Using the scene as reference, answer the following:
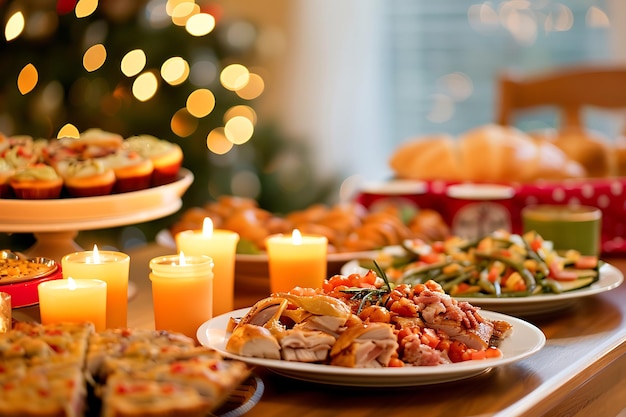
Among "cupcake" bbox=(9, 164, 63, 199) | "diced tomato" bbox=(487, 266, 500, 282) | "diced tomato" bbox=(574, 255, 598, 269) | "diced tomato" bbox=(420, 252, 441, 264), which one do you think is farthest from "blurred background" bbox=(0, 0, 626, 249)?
"diced tomato" bbox=(574, 255, 598, 269)

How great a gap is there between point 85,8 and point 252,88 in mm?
1201

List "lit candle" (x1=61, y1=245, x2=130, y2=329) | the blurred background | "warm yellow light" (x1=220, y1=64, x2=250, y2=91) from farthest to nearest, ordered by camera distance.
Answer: "warm yellow light" (x1=220, y1=64, x2=250, y2=91), the blurred background, "lit candle" (x1=61, y1=245, x2=130, y2=329)

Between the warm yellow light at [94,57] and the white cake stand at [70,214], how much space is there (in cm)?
139

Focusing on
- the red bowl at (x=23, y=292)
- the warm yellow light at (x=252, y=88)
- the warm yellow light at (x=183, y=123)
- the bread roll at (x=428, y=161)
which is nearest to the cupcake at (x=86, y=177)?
the red bowl at (x=23, y=292)

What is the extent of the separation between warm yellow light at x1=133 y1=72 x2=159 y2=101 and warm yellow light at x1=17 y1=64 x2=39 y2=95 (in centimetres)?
40

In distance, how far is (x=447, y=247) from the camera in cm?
165

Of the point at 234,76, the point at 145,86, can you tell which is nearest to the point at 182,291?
the point at 145,86

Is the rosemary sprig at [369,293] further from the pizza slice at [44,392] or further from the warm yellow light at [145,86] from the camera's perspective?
the warm yellow light at [145,86]

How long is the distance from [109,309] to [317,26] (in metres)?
3.33

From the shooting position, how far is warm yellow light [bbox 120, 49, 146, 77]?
2.95m

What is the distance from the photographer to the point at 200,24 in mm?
3174

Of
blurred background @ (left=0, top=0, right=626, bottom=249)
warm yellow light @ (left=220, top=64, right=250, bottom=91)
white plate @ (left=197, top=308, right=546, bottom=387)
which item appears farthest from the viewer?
warm yellow light @ (left=220, top=64, right=250, bottom=91)

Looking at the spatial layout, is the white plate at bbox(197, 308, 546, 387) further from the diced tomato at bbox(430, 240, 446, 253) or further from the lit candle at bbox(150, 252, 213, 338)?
the diced tomato at bbox(430, 240, 446, 253)

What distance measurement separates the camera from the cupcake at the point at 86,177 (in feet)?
4.89
